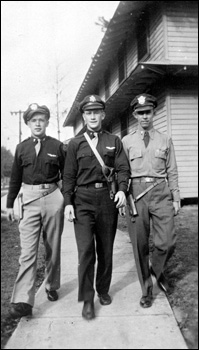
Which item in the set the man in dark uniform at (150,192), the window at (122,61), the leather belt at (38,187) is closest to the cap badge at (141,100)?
the man in dark uniform at (150,192)

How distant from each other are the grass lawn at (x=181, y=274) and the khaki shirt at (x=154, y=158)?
734 mm

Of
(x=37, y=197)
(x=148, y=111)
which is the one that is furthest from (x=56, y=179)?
(x=148, y=111)

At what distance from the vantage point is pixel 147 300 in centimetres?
271

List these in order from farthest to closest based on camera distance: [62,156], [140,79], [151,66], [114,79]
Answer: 1. [114,79]
2. [140,79]
3. [151,66]
4. [62,156]

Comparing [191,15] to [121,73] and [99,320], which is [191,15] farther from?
[121,73]

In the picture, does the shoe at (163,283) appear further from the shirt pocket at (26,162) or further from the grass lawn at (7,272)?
the shirt pocket at (26,162)

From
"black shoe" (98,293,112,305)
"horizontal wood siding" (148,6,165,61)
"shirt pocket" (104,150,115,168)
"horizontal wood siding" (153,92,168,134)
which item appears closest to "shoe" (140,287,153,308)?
"black shoe" (98,293,112,305)

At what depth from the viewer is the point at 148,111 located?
9.46 ft

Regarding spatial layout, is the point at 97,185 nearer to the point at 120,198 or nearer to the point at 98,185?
the point at 98,185

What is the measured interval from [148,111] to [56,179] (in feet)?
3.65

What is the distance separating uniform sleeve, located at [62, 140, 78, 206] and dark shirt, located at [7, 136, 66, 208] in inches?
6.9

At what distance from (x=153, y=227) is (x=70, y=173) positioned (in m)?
0.95

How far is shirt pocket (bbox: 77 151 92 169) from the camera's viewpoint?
2.74 meters

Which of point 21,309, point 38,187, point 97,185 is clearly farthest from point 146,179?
point 21,309
